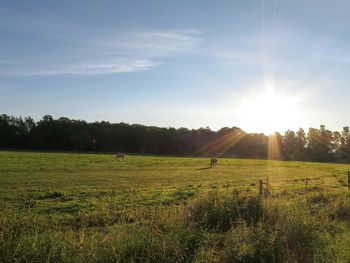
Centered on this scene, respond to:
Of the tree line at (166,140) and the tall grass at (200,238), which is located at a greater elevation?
the tree line at (166,140)

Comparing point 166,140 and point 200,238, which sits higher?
point 166,140

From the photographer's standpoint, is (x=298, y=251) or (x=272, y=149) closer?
(x=298, y=251)

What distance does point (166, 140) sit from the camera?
152 meters

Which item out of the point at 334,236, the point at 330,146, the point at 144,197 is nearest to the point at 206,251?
the point at 334,236

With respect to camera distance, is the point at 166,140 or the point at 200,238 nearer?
the point at 200,238

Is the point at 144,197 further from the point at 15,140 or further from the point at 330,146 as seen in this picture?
the point at 330,146

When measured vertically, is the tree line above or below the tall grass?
above

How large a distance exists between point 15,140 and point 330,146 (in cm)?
11237

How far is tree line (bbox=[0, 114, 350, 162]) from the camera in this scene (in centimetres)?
13550

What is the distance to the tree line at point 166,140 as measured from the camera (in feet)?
445

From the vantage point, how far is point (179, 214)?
40.8ft

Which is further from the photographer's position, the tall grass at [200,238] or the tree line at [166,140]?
the tree line at [166,140]

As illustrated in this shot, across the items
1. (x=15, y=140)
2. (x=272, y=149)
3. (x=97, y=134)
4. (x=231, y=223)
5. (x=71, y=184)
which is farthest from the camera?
(x=272, y=149)

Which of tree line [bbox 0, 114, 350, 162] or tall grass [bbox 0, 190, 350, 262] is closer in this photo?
tall grass [bbox 0, 190, 350, 262]
